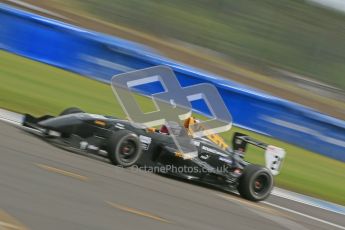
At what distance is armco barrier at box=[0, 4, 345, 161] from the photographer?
1399cm

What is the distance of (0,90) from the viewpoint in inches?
452

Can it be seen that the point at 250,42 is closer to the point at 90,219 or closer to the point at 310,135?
the point at 310,135

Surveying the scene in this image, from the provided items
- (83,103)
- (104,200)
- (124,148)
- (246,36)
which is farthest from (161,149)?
(246,36)

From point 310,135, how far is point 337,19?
386 inches

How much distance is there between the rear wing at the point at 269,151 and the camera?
916 centimetres

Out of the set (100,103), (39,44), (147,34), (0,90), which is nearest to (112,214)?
(0,90)

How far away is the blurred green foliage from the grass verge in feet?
26.5

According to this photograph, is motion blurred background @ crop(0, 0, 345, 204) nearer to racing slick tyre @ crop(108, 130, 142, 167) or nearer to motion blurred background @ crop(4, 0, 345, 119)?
motion blurred background @ crop(4, 0, 345, 119)

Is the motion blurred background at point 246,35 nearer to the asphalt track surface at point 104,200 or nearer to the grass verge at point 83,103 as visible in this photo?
the grass verge at point 83,103

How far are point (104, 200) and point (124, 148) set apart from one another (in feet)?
6.05

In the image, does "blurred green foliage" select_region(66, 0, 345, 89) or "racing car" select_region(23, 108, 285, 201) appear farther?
"blurred green foliage" select_region(66, 0, 345, 89)

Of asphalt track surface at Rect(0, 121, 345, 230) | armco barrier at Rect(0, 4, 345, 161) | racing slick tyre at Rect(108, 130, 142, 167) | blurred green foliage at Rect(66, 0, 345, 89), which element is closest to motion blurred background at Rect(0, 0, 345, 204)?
blurred green foliage at Rect(66, 0, 345, 89)

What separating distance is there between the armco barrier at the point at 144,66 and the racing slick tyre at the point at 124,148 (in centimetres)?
606

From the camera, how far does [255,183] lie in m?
9.44
